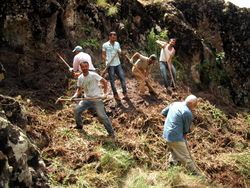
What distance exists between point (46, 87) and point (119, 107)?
5.62ft

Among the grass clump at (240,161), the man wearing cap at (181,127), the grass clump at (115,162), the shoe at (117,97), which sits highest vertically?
the shoe at (117,97)

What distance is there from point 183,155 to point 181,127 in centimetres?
59

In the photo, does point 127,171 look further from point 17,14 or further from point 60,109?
point 17,14

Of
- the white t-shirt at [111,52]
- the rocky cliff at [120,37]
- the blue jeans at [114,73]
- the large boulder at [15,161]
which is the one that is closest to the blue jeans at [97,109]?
the rocky cliff at [120,37]

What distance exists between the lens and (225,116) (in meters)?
12.9

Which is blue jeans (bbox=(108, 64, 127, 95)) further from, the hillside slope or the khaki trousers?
the khaki trousers

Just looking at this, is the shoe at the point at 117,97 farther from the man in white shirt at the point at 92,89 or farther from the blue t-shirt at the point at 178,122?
the blue t-shirt at the point at 178,122

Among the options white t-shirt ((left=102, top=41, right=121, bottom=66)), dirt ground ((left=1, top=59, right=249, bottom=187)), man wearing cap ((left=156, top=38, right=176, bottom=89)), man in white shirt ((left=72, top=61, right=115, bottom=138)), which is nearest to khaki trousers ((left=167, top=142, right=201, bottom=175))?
dirt ground ((left=1, top=59, right=249, bottom=187))

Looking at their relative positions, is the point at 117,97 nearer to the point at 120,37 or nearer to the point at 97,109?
the point at 97,109

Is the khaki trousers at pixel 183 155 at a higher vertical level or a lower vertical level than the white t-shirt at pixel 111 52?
lower

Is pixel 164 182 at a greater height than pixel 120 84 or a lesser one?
lesser

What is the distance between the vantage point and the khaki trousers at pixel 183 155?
9.09 metres

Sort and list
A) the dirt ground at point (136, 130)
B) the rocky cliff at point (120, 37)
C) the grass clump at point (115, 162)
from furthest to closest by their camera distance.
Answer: the rocky cliff at point (120, 37)
the dirt ground at point (136, 130)
the grass clump at point (115, 162)

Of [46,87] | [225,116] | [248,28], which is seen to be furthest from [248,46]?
[46,87]
